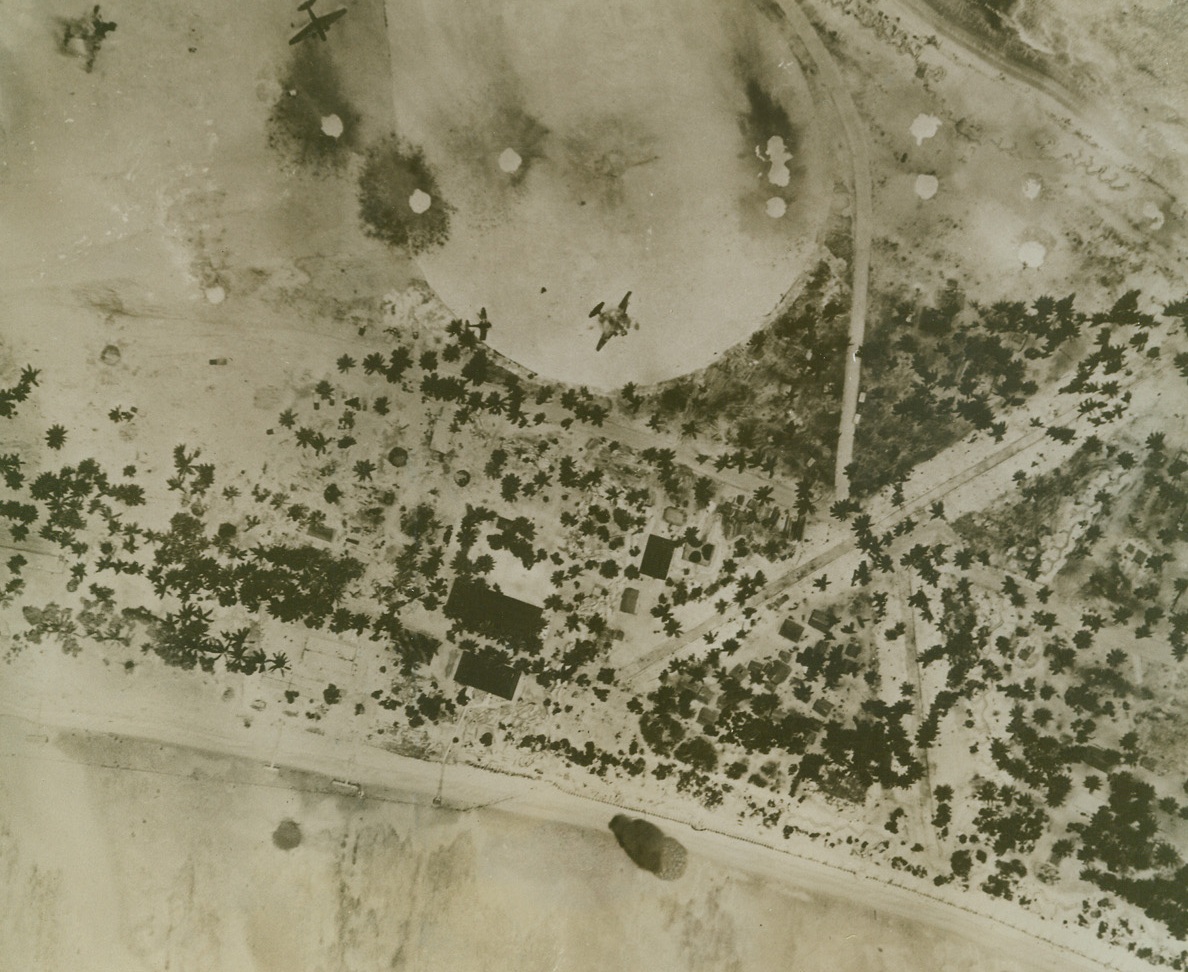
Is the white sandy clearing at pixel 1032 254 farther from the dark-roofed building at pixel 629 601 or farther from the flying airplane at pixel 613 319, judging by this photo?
the dark-roofed building at pixel 629 601

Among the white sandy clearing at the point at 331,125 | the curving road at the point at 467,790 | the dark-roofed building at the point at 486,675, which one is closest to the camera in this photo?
the white sandy clearing at the point at 331,125

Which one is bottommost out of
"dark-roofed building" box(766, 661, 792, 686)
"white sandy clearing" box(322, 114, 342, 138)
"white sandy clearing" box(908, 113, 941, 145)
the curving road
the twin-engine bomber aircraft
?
the curving road

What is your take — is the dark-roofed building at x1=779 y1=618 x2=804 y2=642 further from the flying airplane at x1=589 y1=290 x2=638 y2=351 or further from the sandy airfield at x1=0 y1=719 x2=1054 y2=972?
the flying airplane at x1=589 y1=290 x2=638 y2=351

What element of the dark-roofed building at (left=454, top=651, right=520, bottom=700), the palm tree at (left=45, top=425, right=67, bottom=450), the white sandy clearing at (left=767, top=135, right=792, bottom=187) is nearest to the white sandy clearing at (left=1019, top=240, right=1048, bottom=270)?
the white sandy clearing at (left=767, top=135, right=792, bottom=187)

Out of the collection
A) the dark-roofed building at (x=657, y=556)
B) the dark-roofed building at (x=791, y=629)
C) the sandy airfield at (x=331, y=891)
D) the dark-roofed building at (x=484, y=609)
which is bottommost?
the sandy airfield at (x=331, y=891)

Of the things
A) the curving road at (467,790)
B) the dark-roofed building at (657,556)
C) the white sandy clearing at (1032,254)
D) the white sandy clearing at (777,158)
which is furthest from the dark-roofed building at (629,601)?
the white sandy clearing at (1032,254)

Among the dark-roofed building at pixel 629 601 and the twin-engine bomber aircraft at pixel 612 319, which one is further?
the dark-roofed building at pixel 629 601

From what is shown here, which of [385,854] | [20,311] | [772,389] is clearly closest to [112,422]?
[20,311]
